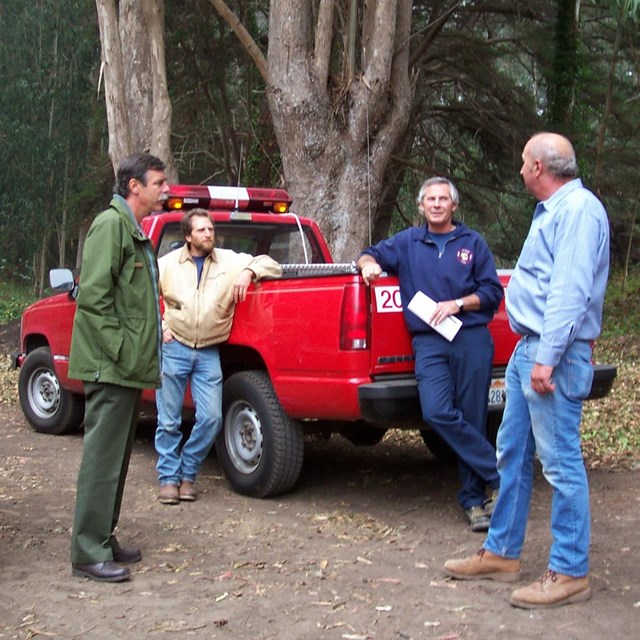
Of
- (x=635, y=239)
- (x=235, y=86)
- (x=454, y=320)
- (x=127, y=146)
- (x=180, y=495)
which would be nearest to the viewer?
(x=454, y=320)

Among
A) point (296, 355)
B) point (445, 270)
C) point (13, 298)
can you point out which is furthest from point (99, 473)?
point (13, 298)

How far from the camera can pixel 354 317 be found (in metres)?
6.21

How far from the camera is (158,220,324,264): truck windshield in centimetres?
825

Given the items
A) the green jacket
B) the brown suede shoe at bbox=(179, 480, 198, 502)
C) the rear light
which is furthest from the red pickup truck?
the green jacket

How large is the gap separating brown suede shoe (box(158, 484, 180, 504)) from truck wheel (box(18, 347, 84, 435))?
263 centimetres

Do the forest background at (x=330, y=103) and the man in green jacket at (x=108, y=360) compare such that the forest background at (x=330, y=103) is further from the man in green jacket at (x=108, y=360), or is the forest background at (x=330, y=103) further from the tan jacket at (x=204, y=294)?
the man in green jacket at (x=108, y=360)

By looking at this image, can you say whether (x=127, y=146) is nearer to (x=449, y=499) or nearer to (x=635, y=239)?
(x=449, y=499)

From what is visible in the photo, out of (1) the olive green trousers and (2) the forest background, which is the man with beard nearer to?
(1) the olive green trousers

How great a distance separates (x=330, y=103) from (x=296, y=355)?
19.6ft

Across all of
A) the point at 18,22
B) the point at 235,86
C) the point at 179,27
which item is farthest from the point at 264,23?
the point at 18,22

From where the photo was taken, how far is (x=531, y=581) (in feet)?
16.9

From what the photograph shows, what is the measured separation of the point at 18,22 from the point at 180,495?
29.3 metres

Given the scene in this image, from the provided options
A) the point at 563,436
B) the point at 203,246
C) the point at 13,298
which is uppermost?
the point at 203,246

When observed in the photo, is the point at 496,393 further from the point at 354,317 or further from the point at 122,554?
the point at 122,554
